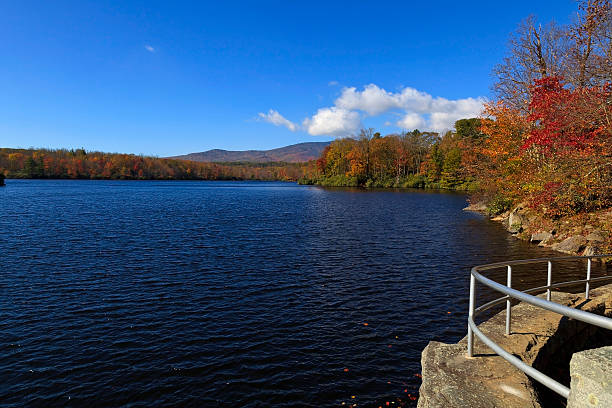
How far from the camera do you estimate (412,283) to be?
15719 millimetres

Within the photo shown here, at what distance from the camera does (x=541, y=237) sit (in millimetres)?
24891

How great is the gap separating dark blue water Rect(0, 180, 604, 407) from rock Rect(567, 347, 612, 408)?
206 inches

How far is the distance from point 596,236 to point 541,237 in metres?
5.13

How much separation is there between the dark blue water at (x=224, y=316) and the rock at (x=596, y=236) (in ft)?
8.55

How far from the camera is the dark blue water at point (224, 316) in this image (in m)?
8.37

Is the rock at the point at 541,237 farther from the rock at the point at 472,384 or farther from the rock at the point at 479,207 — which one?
the rock at the point at 472,384

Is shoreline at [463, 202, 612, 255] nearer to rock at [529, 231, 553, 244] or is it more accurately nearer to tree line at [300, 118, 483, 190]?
rock at [529, 231, 553, 244]

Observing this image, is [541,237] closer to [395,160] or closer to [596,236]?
[596,236]

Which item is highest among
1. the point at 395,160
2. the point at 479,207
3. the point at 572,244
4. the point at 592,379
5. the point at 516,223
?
the point at 395,160

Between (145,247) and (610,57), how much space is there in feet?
86.0

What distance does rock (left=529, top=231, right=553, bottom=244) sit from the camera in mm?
24383

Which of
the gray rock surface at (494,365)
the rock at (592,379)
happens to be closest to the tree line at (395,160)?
the gray rock surface at (494,365)

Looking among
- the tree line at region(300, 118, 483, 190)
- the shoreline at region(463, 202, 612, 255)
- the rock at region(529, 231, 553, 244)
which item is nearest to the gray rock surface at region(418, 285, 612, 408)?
the shoreline at region(463, 202, 612, 255)

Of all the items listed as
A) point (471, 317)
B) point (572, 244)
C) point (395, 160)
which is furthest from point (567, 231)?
point (395, 160)
